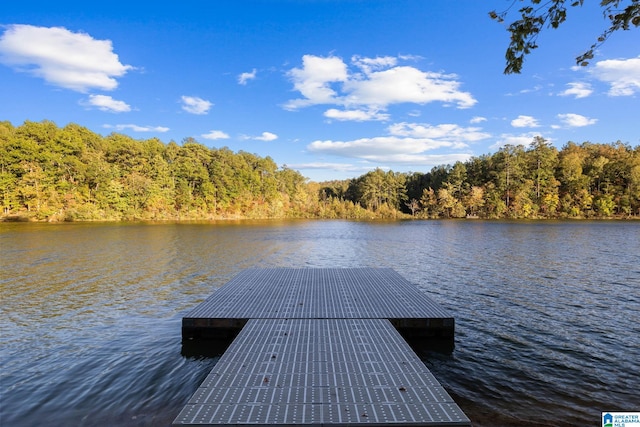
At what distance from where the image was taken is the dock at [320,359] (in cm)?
370

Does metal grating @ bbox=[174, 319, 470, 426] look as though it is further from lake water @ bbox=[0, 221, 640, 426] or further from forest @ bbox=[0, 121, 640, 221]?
forest @ bbox=[0, 121, 640, 221]

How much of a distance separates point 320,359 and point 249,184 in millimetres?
75096

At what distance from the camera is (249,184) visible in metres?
77.8

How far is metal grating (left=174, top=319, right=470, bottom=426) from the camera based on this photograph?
143 inches

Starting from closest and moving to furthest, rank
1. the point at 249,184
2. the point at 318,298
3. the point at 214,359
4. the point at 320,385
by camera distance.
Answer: the point at 320,385 < the point at 214,359 < the point at 318,298 < the point at 249,184

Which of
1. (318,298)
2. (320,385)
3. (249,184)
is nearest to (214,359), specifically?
(320,385)

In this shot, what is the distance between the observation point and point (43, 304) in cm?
974

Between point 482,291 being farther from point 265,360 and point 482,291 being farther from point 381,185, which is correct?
point 381,185

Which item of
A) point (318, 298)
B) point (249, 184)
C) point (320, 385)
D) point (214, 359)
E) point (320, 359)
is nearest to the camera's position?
point (320, 385)

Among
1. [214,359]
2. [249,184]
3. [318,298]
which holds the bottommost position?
[214,359]

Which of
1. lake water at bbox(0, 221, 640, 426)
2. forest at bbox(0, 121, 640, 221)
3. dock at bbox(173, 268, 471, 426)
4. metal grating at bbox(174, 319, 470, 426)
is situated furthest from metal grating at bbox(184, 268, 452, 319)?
forest at bbox(0, 121, 640, 221)

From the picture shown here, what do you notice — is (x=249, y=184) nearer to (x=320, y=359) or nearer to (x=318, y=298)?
(x=318, y=298)

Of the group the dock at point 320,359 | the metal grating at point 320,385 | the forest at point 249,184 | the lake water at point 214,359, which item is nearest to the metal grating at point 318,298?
the dock at point 320,359

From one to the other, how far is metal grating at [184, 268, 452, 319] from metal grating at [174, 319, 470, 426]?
49.1 inches
